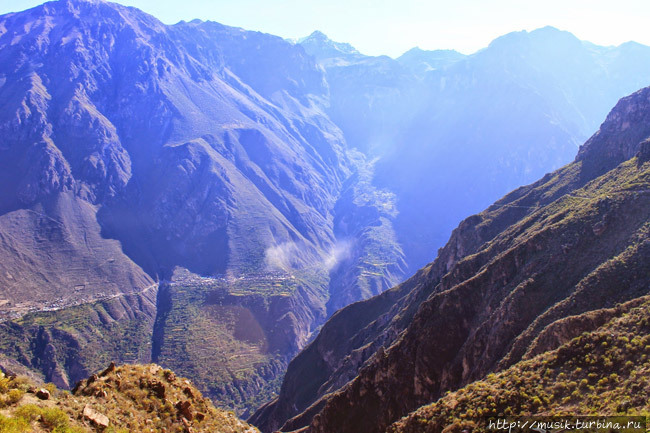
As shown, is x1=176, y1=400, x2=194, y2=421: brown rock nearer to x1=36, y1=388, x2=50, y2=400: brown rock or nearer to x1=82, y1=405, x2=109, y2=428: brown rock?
x1=82, y1=405, x2=109, y2=428: brown rock

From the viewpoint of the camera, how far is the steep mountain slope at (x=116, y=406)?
72.9ft

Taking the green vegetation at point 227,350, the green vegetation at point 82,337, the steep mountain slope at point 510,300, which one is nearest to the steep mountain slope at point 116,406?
the steep mountain slope at point 510,300

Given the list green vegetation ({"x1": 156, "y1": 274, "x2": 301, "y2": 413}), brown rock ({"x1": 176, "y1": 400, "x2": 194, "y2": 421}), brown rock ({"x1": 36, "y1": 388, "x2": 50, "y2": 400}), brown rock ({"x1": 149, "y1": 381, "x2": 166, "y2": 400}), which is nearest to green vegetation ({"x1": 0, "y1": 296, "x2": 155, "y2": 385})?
green vegetation ({"x1": 156, "y1": 274, "x2": 301, "y2": 413})

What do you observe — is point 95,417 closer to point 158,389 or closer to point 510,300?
point 158,389

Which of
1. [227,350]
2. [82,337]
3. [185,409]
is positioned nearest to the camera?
[185,409]

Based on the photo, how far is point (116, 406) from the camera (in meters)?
28.0

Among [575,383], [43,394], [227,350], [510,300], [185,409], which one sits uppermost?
[227,350]

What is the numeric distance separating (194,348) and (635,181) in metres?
149

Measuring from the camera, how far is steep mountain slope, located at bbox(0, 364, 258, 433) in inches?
875

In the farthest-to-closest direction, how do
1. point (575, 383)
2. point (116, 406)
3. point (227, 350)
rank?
point (227, 350) → point (575, 383) → point (116, 406)

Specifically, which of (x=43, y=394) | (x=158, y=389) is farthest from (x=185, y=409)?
(x=43, y=394)

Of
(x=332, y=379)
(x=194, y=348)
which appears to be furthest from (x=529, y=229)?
(x=194, y=348)

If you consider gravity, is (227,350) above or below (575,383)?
above

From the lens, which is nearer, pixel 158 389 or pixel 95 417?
pixel 95 417
